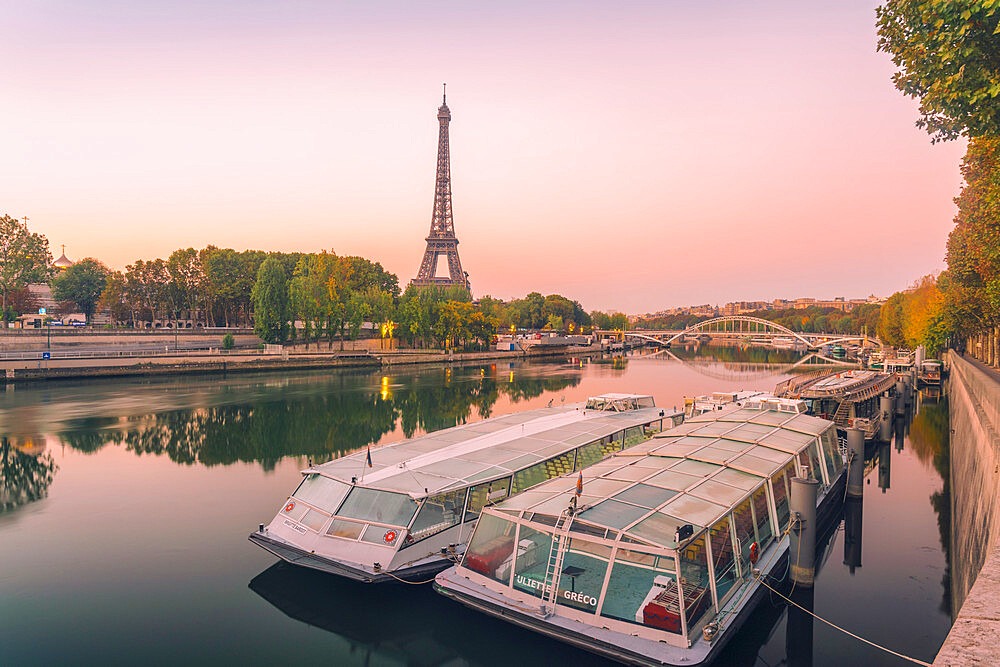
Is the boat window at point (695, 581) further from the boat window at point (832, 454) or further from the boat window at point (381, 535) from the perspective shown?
the boat window at point (832, 454)

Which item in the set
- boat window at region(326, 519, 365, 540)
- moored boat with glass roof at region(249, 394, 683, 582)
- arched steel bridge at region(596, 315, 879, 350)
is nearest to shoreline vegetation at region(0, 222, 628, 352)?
moored boat with glass roof at region(249, 394, 683, 582)

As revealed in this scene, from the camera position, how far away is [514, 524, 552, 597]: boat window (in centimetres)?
988

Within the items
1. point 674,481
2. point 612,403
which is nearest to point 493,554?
point 674,481

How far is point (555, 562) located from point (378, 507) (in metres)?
4.38

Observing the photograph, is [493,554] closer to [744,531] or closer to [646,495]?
[646,495]

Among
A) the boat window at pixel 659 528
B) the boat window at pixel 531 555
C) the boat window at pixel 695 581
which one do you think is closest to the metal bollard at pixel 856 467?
the boat window at pixel 695 581

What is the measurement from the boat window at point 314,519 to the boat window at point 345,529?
0.90 ft

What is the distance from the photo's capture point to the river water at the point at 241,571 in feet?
34.8

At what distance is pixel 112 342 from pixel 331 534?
7275cm

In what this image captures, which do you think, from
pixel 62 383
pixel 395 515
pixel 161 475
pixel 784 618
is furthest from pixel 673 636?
pixel 62 383

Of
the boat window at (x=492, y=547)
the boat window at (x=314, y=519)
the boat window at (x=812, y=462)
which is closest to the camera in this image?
the boat window at (x=492, y=547)

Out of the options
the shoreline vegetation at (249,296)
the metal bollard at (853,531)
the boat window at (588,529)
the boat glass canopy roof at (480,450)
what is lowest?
the metal bollard at (853,531)

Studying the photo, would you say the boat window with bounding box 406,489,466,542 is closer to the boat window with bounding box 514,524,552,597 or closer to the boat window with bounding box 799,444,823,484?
the boat window with bounding box 514,524,552,597

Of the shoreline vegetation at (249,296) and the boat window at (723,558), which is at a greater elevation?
the shoreline vegetation at (249,296)
